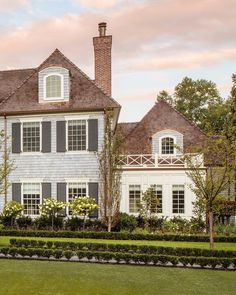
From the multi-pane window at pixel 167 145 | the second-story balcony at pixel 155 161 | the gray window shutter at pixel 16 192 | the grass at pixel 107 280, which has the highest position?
the multi-pane window at pixel 167 145

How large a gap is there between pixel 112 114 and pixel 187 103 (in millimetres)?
34248

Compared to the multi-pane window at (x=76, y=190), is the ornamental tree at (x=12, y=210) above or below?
below

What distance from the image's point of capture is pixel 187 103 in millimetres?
58562

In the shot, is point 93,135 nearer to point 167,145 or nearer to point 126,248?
point 167,145

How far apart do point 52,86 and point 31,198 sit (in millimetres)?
7203

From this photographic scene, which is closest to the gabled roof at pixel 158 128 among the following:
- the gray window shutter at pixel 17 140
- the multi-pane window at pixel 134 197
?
the multi-pane window at pixel 134 197

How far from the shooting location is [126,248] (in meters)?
17.0

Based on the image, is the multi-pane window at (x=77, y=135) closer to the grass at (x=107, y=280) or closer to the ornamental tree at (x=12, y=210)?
the ornamental tree at (x=12, y=210)

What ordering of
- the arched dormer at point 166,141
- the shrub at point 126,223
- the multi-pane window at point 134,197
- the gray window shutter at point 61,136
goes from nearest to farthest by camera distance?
the shrub at point 126,223 < the multi-pane window at point 134,197 < the gray window shutter at point 61,136 < the arched dormer at point 166,141

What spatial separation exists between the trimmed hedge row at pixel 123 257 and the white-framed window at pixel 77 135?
34.5ft

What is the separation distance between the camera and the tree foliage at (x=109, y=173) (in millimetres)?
25000

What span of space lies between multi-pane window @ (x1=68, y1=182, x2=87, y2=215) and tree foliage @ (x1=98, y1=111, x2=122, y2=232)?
1.39 m

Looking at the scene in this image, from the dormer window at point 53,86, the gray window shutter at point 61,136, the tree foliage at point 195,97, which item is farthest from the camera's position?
the tree foliage at point 195,97

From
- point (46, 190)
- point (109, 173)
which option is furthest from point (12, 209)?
point (109, 173)
